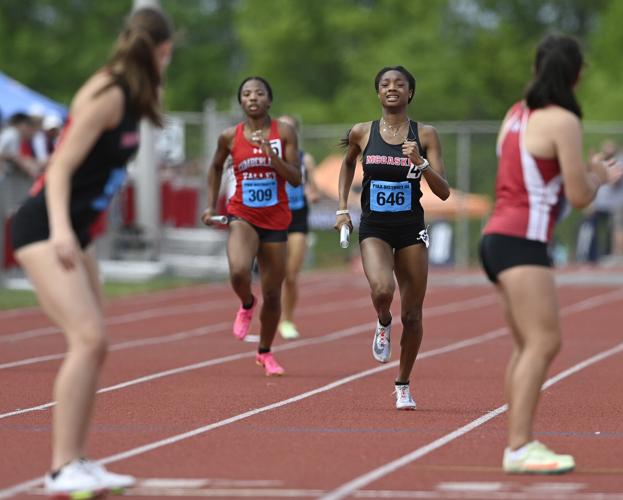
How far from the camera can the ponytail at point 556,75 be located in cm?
732

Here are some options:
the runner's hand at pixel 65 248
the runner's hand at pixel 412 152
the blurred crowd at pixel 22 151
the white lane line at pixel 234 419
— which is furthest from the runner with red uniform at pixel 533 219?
the blurred crowd at pixel 22 151

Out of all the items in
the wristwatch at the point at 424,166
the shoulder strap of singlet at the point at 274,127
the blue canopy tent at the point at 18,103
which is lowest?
the wristwatch at the point at 424,166

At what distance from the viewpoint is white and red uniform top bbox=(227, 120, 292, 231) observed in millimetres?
12422

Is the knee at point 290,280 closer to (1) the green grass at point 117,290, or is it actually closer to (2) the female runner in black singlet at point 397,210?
(1) the green grass at point 117,290

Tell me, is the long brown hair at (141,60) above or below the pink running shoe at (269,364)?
above

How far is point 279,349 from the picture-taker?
15.1m

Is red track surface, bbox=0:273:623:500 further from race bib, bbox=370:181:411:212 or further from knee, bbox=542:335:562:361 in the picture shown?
race bib, bbox=370:181:411:212

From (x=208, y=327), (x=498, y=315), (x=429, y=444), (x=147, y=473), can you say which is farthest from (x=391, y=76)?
(x=498, y=315)

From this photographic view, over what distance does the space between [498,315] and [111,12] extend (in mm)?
44990

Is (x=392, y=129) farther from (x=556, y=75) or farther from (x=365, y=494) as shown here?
(x=365, y=494)

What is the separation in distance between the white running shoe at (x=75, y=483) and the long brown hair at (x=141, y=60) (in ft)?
4.86

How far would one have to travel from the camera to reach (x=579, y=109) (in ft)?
24.1

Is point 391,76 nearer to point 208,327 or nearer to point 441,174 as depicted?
point 441,174

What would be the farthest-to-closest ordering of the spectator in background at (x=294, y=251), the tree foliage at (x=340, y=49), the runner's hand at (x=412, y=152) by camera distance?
1. the tree foliage at (x=340, y=49)
2. the spectator in background at (x=294, y=251)
3. the runner's hand at (x=412, y=152)
